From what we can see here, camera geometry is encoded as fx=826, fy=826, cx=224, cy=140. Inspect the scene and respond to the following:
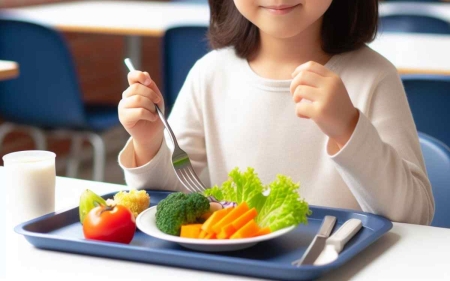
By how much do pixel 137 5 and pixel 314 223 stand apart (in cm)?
322

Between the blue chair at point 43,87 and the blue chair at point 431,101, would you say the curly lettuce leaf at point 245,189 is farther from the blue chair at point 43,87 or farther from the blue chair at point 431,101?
the blue chair at point 43,87

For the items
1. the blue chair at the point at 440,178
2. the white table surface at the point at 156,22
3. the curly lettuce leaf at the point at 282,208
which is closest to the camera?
the curly lettuce leaf at the point at 282,208

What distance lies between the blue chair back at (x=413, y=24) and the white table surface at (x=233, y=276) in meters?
2.59

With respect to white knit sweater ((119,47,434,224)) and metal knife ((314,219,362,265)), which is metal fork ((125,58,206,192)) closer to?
white knit sweater ((119,47,434,224))

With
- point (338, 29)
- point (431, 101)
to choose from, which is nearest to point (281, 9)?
point (338, 29)

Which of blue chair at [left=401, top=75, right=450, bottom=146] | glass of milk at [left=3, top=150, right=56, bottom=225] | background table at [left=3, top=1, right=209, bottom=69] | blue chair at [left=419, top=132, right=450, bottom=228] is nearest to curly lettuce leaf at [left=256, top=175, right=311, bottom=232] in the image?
glass of milk at [left=3, top=150, right=56, bottom=225]

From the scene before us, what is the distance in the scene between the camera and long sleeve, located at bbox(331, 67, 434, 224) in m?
1.24

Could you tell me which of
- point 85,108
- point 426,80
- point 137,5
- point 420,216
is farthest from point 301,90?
point 137,5

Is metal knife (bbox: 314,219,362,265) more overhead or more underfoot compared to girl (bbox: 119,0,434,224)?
more underfoot

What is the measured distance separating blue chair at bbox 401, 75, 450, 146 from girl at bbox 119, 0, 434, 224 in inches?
18.4

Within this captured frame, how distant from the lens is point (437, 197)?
5.04 feet

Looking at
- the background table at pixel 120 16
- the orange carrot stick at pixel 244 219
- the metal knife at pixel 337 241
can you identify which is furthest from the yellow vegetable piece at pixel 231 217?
the background table at pixel 120 16

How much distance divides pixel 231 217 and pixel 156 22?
2658 millimetres

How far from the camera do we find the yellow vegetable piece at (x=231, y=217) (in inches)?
42.0
